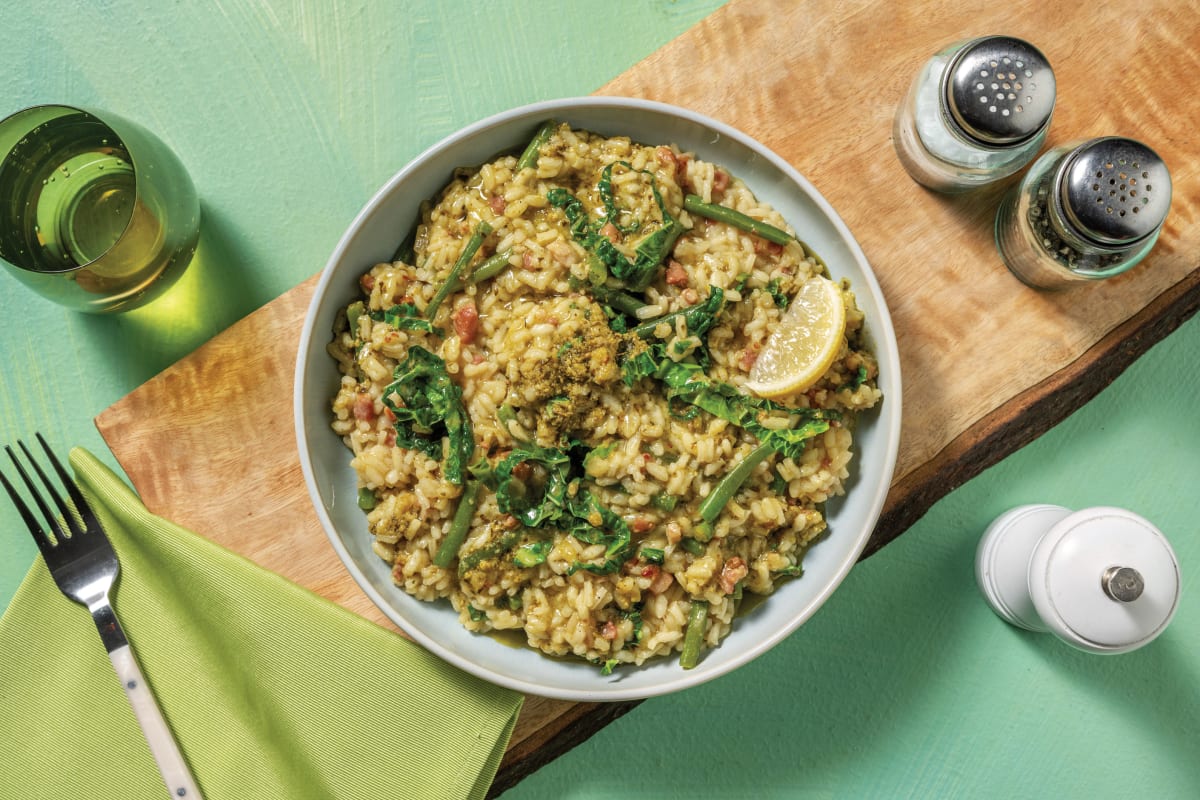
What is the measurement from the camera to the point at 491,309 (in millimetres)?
3158

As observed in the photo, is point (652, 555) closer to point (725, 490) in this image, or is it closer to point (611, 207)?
point (725, 490)

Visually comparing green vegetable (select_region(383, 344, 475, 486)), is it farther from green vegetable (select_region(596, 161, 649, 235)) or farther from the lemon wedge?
the lemon wedge

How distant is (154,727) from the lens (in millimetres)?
3496

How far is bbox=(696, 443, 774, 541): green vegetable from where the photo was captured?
3057mm

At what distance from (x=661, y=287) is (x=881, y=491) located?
1.03 meters

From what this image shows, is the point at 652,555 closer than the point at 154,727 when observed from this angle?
Yes

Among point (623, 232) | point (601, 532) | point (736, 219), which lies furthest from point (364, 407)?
point (736, 219)

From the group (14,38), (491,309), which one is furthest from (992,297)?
(14,38)

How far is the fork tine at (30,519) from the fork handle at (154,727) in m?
0.49

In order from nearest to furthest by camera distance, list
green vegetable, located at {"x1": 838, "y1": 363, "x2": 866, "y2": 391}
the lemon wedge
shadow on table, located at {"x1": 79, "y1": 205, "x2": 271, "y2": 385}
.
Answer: the lemon wedge → green vegetable, located at {"x1": 838, "y1": 363, "x2": 866, "y2": 391} → shadow on table, located at {"x1": 79, "y1": 205, "x2": 271, "y2": 385}

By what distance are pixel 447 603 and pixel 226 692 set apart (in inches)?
40.1

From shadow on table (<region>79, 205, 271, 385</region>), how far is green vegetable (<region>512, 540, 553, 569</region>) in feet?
5.32

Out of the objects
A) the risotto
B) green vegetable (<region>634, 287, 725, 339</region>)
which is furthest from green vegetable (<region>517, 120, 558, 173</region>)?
green vegetable (<region>634, 287, 725, 339</region>)

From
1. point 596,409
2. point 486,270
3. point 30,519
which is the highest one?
point 486,270
